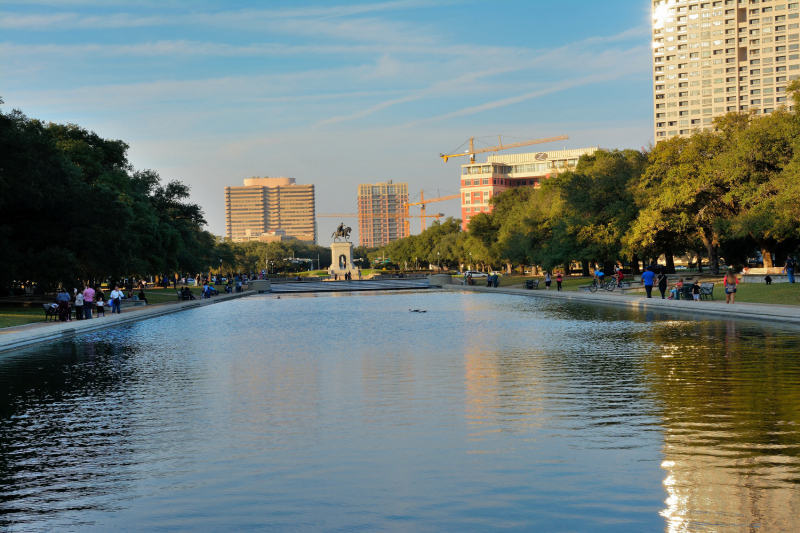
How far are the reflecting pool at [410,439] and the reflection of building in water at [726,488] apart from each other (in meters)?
0.03

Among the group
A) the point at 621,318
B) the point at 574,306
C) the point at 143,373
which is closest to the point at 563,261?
the point at 574,306

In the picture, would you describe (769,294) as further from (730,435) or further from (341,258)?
(341,258)

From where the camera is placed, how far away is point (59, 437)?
1011 cm

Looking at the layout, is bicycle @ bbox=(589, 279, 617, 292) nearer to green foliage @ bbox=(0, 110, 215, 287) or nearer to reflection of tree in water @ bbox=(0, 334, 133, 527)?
green foliage @ bbox=(0, 110, 215, 287)

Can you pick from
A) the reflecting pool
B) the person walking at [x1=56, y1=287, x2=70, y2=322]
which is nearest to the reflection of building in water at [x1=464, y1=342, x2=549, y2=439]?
the reflecting pool

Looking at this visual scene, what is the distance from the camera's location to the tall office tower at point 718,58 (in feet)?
575

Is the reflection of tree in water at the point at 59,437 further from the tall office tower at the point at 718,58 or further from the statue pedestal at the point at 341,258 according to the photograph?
the tall office tower at the point at 718,58

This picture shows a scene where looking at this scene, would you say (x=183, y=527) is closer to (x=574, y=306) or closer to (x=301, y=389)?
(x=301, y=389)

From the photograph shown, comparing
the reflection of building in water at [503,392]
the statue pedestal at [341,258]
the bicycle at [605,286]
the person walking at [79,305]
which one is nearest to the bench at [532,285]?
the bicycle at [605,286]

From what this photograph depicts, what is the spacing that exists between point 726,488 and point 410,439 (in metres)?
3.74

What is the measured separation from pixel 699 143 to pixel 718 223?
685 cm

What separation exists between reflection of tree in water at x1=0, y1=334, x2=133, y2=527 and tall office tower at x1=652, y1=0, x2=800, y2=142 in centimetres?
18333

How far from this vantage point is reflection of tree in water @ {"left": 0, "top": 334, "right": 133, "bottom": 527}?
7418 millimetres

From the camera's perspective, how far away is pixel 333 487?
741cm
